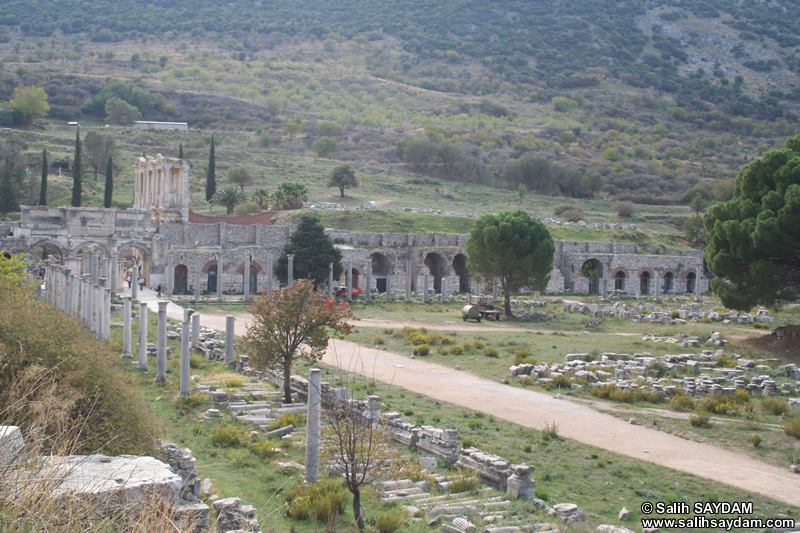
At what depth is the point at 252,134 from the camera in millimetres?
100625

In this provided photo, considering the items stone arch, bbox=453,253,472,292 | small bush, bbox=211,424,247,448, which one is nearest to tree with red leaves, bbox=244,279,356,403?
small bush, bbox=211,424,247,448

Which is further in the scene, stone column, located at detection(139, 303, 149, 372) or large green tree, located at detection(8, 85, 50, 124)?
large green tree, located at detection(8, 85, 50, 124)

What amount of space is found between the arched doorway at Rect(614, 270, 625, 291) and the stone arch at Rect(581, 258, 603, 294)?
49.4 inches

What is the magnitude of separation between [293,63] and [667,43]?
92.4 meters

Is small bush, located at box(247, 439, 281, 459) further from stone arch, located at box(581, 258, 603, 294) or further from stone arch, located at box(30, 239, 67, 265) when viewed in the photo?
stone arch, located at box(581, 258, 603, 294)

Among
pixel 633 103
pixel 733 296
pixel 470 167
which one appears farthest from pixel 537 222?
pixel 633 103

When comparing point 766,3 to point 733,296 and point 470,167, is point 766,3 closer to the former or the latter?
point 470,167

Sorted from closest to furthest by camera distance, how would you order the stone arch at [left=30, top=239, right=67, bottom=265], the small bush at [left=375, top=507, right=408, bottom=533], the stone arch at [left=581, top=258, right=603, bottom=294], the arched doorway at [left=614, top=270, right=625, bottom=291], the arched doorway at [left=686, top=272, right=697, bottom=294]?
the small bush at [left=375, top=507, right=408, bottom=533], the stone arch at [left=30, top=239, right=67, bottom=265], the stone arch at [left=581, top=258, right=603, bottom=294], the arched doorway at [left=614, top=270, right=625, bottom=291], the arched doorway at [left=686, top=272, right=697, bottom=294]

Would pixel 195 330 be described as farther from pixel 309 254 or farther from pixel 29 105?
pixel 29 105

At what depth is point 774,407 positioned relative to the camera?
57.4ft

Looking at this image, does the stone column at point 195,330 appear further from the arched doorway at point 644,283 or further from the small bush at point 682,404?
the arched doorway at point 644,283

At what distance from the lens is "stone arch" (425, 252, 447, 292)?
5481 cm

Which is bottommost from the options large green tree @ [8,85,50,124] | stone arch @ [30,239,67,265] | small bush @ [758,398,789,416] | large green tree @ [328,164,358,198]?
small bush @ [758,398,789,416]

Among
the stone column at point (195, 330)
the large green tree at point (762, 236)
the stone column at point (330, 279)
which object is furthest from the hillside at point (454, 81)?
the large green tree at point (762, 236)
